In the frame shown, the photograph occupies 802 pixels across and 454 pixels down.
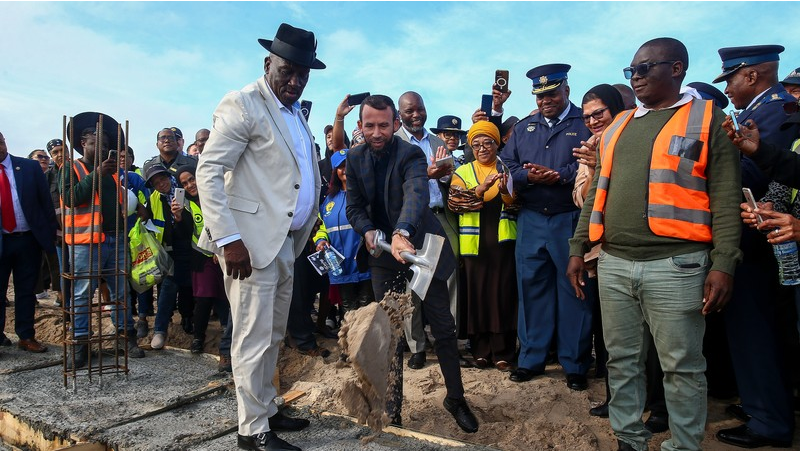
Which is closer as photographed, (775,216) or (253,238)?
(775,216)

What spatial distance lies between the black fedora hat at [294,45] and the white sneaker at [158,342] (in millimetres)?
3554

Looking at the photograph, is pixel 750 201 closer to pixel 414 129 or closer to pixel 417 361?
pixel 417 361

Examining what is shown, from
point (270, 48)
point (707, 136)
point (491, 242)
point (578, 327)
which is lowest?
point (578, 327)

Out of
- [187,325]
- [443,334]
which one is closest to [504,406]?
[443,334]

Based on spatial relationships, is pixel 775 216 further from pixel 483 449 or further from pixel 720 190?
pixel 483 449

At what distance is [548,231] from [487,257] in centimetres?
75

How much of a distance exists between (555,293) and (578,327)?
334 mm

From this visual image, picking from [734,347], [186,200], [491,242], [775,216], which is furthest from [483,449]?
[186,200]

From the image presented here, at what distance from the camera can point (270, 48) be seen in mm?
3238

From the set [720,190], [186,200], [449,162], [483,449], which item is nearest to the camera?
[720,190]

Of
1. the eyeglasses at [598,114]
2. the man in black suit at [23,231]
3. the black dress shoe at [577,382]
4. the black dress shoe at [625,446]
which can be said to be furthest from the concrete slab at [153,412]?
the eyeglasses at [598,114]

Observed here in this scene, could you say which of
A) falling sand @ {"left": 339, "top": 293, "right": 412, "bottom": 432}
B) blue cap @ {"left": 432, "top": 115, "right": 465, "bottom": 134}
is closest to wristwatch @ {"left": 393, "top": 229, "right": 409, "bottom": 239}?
falling sand @ {"left": 339, "top": 293, "right": 412, "bottom": 432}

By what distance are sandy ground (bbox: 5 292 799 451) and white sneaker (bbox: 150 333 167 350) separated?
3.96 feet

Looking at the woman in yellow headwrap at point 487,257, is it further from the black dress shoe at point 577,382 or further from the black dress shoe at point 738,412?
the black dress shoe at point 738,412
